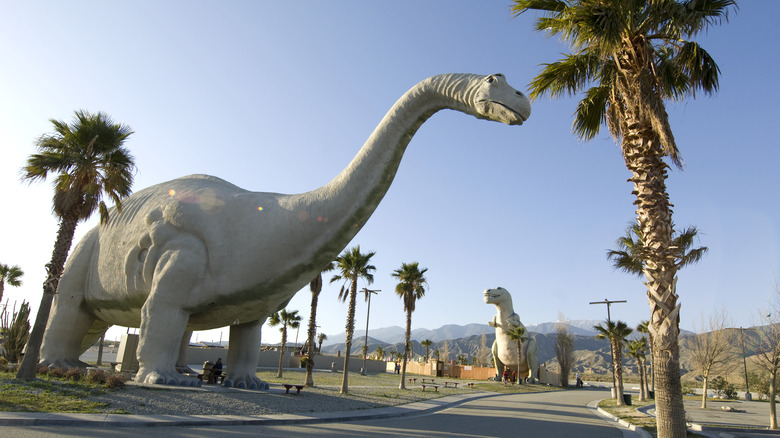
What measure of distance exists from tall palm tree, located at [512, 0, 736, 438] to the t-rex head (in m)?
31.5

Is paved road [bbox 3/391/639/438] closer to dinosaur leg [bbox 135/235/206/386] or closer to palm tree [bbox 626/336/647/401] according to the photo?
dinosaur leg [bbox 135/235/206/386]

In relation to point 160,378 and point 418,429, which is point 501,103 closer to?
point 418,429

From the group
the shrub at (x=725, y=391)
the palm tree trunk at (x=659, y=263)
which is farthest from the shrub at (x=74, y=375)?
the shrub at (x=725, y=391)

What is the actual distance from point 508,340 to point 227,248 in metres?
33.2

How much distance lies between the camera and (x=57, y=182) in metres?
13.4

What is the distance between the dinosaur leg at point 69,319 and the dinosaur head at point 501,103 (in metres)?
12.5

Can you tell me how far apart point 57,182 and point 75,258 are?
238 centimetres

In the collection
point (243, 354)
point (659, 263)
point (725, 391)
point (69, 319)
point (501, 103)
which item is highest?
point (501, 103)

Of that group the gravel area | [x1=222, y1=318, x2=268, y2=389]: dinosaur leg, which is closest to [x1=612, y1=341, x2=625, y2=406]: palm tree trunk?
the gravel area

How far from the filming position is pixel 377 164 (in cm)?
965

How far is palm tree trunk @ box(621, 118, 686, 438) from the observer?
7340 millimetres

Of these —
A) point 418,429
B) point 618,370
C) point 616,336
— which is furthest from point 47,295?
point 616,336

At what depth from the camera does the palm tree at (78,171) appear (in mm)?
13133

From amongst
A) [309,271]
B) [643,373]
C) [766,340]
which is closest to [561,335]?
[643,373]
